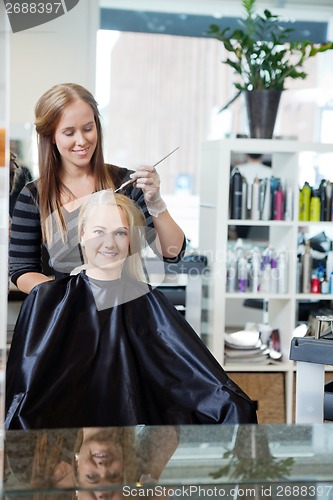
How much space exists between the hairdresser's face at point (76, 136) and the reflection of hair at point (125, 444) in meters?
1.06

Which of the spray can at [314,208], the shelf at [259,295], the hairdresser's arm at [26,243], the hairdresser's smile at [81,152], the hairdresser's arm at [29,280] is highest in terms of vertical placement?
the hairdresser's smile at [81,152]

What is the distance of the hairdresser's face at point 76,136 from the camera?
1.92m

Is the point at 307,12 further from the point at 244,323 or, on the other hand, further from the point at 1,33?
the point at 1,33

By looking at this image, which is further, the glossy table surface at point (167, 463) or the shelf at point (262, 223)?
the shelf at point (262, 223)

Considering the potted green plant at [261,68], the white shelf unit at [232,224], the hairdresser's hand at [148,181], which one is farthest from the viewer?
the white shelf unit at [232,224]

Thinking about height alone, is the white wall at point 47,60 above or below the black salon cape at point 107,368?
above

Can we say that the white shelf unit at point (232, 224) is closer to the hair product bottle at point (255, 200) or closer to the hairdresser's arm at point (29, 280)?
the hair product bottle at point (255, 200)

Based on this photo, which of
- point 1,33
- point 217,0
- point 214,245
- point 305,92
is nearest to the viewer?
point 1,33

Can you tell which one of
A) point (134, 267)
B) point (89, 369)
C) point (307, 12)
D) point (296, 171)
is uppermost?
point (307, 12)

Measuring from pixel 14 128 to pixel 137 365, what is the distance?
2.36 ft

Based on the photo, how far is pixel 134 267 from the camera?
1.90 m

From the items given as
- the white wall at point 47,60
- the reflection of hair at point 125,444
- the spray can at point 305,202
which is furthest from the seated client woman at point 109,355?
the spray can at point 305,202

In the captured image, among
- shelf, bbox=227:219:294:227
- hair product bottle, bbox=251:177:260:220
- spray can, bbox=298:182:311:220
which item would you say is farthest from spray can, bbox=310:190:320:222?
hair product bottle, bbox=251:177:260:220

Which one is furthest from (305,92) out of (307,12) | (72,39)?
(72,39)
